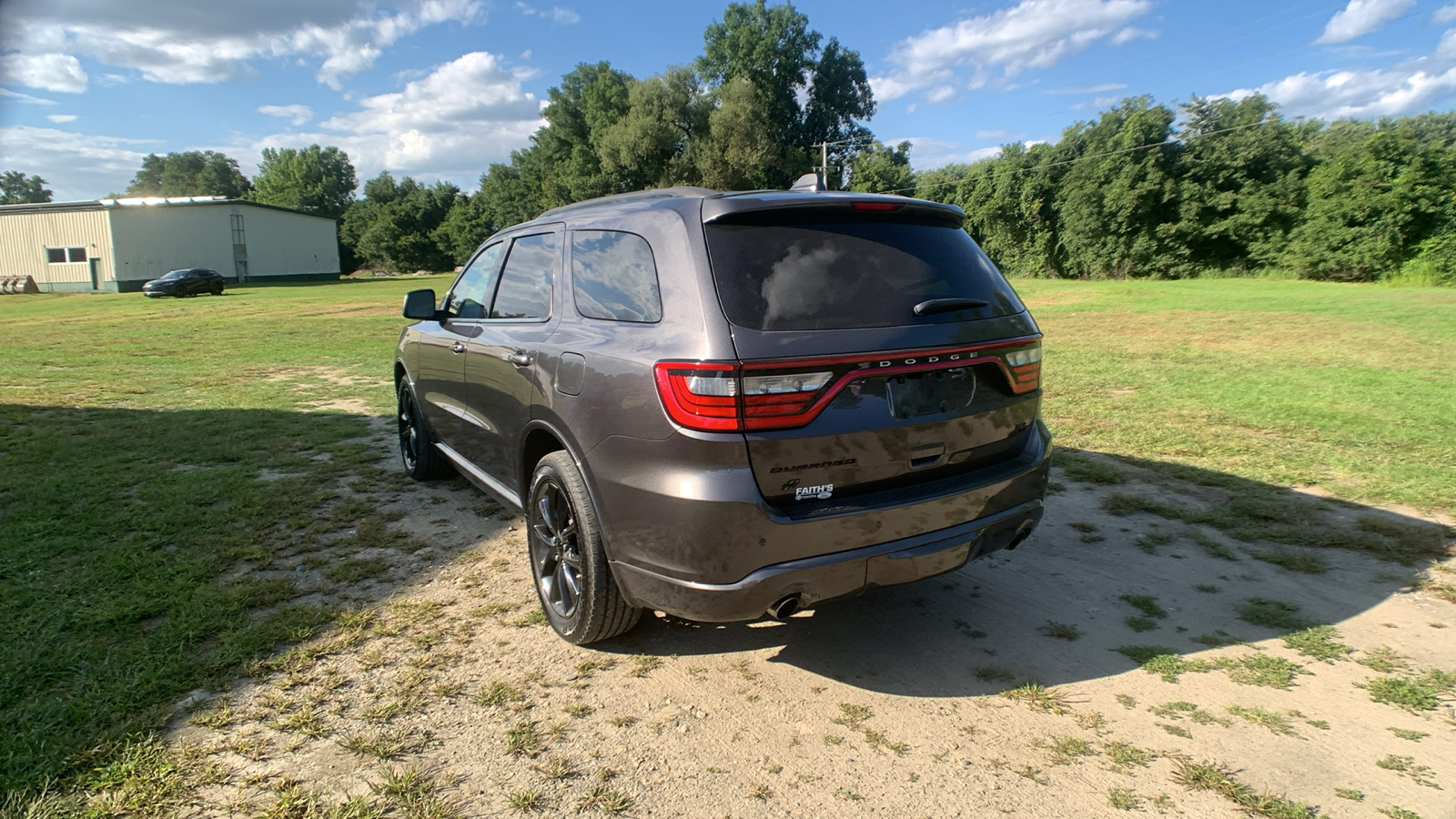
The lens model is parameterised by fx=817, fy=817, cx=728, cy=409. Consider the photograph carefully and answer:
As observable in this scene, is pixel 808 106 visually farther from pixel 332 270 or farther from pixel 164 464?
pixel 164 464

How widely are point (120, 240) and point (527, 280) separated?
173 ft

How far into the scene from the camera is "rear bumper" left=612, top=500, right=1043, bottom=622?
105 inches

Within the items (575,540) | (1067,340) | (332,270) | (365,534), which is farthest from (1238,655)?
(332,270)

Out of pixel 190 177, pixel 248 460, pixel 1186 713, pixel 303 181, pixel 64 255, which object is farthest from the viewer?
pixel 190 177

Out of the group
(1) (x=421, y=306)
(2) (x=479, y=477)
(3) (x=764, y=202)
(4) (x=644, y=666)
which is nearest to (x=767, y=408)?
(3) (x=764, y=202)

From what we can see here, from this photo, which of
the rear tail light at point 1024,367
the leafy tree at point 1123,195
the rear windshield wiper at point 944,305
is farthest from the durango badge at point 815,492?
the leafy tree at point 1123,195

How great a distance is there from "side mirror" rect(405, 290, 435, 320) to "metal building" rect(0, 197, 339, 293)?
50682mm

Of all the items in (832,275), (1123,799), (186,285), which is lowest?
(1123,799)

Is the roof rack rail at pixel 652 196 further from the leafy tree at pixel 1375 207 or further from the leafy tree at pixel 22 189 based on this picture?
the leafy tree at pixel 22 189

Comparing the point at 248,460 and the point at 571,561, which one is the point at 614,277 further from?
the point at 248,460

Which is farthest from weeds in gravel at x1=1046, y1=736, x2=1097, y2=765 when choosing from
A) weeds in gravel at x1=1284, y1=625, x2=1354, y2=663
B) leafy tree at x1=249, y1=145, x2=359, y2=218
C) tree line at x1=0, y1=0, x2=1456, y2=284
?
leafy tree at x1=249, y1=145, x2=359, y2=218

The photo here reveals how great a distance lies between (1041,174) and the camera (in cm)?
4341

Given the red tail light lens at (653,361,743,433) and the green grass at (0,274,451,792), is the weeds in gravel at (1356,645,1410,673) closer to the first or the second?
the red tail light lens at (653,361,743,433)

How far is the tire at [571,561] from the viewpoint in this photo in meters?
→ 3.08
